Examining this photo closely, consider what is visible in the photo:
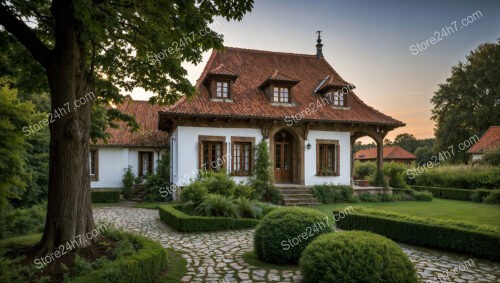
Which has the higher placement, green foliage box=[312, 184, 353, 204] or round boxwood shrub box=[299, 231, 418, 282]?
round boxwood shrub box=[299, 231, 418, 282]

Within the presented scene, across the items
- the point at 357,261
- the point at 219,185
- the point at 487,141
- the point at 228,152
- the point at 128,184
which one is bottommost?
the point at 128,184

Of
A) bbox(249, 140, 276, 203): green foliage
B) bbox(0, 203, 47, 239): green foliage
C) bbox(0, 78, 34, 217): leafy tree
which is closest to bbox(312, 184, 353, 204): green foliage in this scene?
bbox(249, 140, 276, 203): green foliage

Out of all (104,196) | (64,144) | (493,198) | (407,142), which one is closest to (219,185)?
(64,144)

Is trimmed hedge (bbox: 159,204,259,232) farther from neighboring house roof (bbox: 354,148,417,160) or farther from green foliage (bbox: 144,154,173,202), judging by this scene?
neighboring house roof (bbox: 354,148,417,160)

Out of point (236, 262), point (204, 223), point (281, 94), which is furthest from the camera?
point (281, 94)

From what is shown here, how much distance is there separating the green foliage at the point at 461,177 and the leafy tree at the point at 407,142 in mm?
50950

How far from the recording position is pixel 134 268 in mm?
4840

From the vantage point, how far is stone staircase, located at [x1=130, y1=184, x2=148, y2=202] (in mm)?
18445

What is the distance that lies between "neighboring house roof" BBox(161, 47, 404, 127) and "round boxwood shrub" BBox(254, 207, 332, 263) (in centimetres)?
974

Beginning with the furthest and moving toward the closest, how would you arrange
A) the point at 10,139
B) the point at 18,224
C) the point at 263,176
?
1. the point at 263,176
2. the point at 18,224
3. the point at 10,139

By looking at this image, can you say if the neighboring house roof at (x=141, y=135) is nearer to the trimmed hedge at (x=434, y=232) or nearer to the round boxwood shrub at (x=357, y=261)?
the trimmed hedge at (x=434, y=232)

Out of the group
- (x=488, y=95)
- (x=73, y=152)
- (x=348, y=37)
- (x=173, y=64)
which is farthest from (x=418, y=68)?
(x=488, y=95)

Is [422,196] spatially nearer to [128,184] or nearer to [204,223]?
[204,223]

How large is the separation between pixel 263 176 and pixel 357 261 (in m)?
11.9
